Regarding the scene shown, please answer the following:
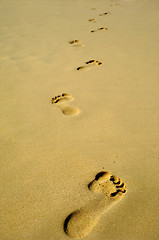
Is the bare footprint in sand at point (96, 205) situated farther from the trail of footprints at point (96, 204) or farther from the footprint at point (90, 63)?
the footprint at point (90, 63)

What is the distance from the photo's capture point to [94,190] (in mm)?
925

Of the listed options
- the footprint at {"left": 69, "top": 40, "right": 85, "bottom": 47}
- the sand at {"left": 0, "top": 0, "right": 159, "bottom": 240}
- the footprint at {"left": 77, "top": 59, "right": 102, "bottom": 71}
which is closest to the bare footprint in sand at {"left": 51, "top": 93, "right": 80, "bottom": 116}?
the sand at {"left": 0, "top": 0, "right": 159, "bottom": 240}

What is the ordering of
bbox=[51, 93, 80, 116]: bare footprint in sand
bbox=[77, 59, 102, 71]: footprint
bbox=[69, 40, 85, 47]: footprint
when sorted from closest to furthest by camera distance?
bbox=[51, 93, 80, 116]: bare footprint in sand
bbox=[77, 59, 102, 71]: footprint
bbox=[69, 40, 85, 47]: footprint

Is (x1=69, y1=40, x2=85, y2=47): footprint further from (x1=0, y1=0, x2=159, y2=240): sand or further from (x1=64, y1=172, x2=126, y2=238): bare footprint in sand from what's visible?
(x1=64, y1=172, x2=126, y2=238): bare footprint in sand

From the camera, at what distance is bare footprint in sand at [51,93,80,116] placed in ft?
4.59

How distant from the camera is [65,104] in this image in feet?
4.83

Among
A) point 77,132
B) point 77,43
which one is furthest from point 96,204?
point 77,43

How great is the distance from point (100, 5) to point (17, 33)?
2.12 meters

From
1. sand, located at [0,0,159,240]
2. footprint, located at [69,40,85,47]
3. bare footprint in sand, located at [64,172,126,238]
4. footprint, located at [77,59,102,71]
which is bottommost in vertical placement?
Result: bare footprint in sand, located at [64,172,126,238]

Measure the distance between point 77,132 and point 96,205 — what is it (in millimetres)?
460

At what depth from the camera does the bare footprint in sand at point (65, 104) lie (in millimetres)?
1398

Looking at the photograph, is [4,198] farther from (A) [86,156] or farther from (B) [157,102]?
(B) [157,102]

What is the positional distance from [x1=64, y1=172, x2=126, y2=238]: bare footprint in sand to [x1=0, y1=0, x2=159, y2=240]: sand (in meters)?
0.02

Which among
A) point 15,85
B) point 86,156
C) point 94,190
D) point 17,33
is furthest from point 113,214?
point 17,33
